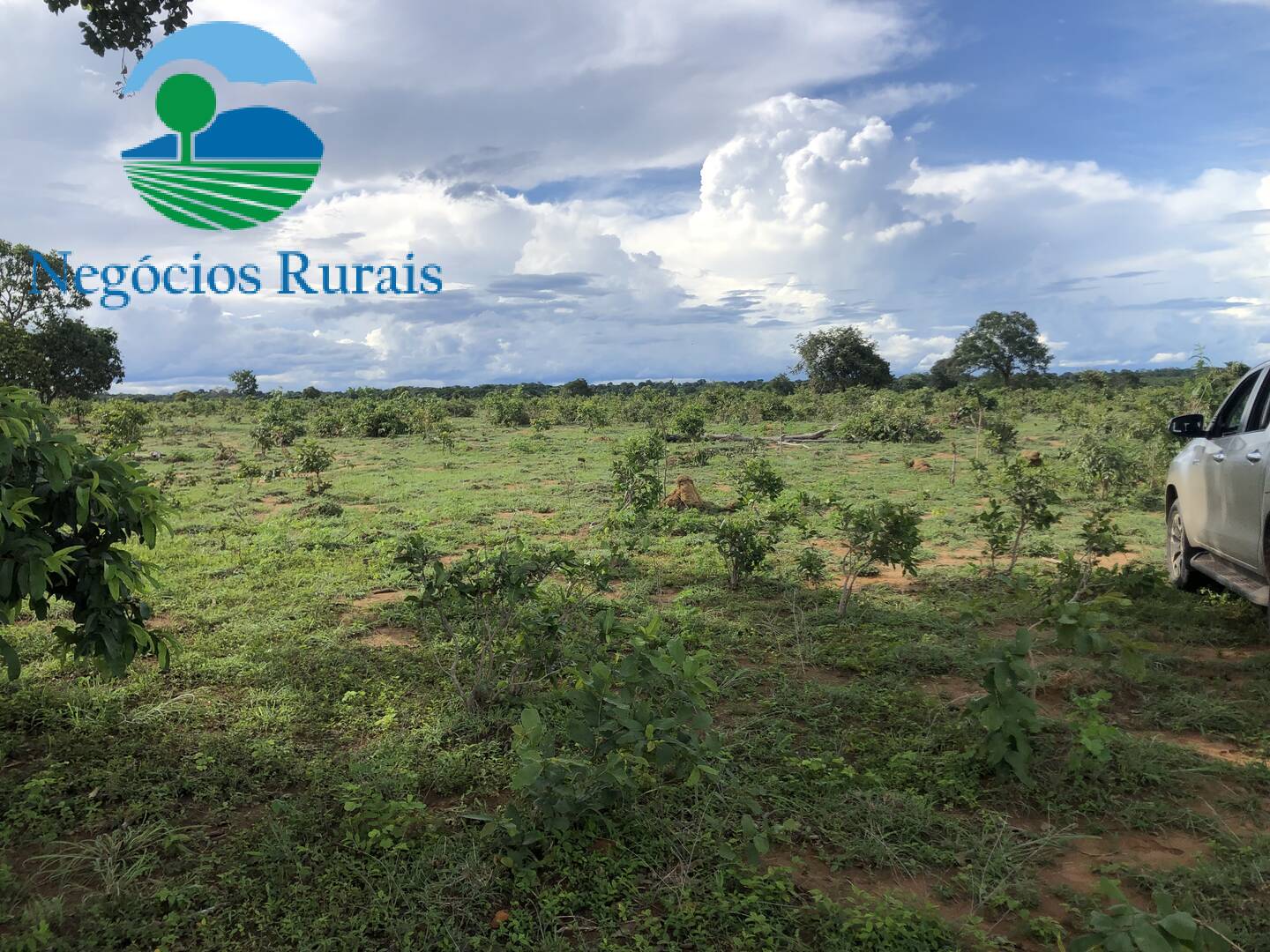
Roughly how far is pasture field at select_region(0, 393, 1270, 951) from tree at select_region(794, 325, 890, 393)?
1778 inches

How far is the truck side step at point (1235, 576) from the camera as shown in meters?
5.10

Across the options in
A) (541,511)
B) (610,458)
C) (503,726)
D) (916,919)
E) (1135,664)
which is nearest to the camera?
(916,919)

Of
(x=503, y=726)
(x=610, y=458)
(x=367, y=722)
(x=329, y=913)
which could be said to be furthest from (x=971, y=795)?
(x=610, y=458)

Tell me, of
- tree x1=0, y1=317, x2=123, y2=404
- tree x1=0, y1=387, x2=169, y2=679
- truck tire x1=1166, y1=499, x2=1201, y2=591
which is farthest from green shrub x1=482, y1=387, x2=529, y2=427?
tree x1=0, y1=387, x2=169, y2=679

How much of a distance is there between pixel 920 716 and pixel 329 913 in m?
3.47

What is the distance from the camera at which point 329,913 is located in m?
3.09

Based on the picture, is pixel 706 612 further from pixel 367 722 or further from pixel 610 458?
pixel 610 458

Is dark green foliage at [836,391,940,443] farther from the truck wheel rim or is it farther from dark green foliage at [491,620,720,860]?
dark green foliage at [491,620,720,860]

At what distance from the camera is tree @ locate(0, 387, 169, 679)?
135 inches

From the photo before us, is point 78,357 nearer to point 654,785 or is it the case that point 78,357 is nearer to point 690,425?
point 690,425

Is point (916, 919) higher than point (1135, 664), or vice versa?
point (1135, 664)

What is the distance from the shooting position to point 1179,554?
722 centimetres

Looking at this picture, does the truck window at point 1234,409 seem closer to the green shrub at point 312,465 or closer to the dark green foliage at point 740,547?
the dark green foliage at point 740,547

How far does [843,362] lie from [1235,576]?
1860 inches
